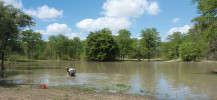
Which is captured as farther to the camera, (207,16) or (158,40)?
(158,40)

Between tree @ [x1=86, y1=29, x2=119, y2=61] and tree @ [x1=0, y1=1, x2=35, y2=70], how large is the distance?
4501 cm

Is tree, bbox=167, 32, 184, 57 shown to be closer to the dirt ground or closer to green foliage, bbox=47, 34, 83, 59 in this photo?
green foliage, bbox=47, 34, 83, 59

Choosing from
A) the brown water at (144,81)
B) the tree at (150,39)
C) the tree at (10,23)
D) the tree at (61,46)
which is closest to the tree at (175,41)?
the tree at (150,39)

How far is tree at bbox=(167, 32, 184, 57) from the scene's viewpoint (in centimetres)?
8943

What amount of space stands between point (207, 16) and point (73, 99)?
1858cm

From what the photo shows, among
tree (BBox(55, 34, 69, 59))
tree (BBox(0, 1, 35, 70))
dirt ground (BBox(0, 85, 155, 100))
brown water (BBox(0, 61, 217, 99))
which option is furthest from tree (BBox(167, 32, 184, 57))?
dirt ground (BBox(0, 85, 155, 100))

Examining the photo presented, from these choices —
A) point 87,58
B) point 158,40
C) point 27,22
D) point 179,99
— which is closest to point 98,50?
point 87,58

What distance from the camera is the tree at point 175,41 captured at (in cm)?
8943

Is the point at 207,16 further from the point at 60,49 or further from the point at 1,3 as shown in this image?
the point at 60,49

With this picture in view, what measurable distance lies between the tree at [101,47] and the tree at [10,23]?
4501 centimetres

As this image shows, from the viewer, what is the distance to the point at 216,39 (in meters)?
24.3

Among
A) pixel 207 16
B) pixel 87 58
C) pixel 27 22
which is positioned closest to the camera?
pixel 207 16

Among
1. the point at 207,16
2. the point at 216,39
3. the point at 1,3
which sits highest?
the point at 1,3

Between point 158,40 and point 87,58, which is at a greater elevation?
point 158,40
